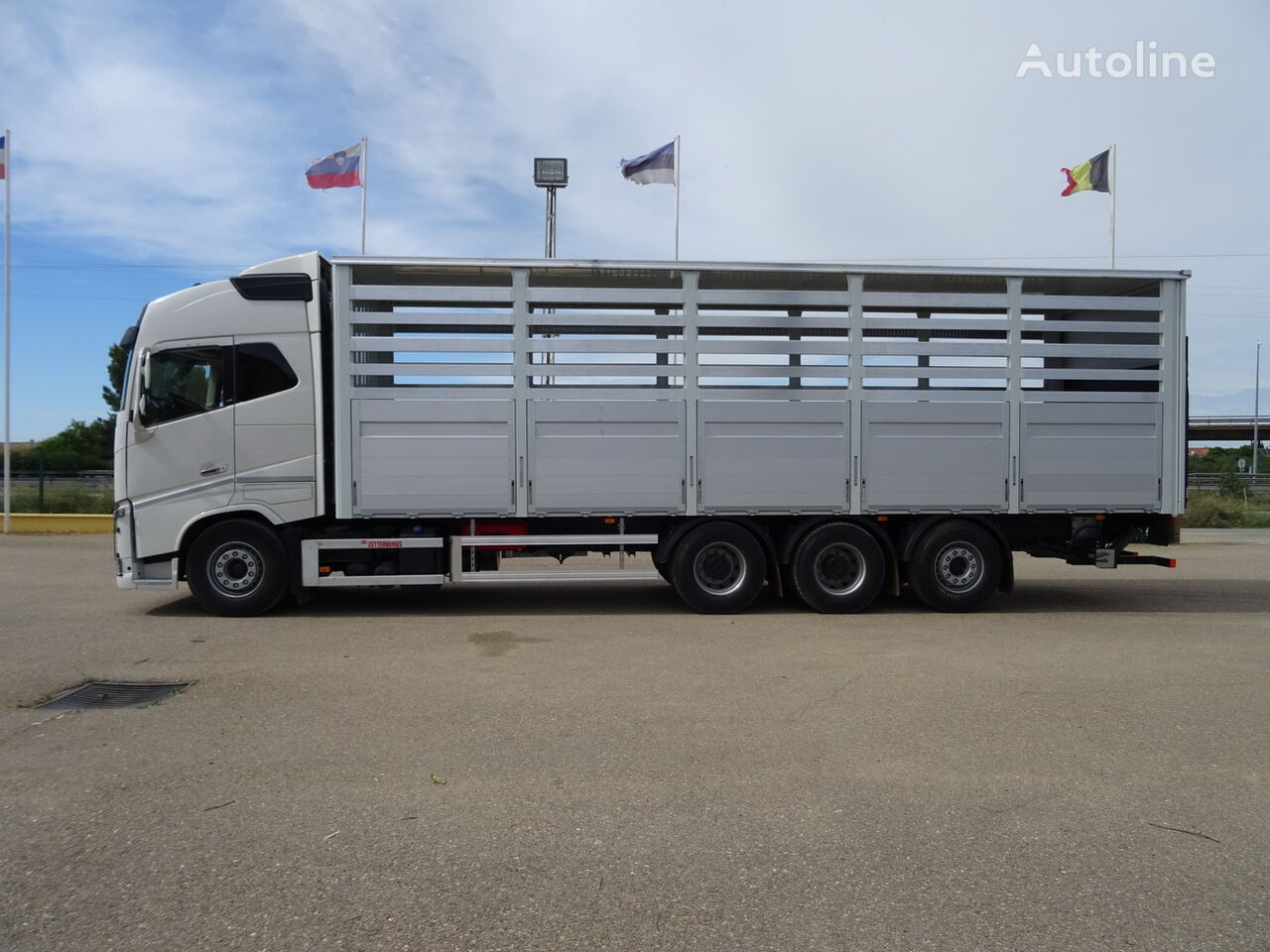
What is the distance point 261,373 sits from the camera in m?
8.84

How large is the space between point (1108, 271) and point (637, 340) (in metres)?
4.99

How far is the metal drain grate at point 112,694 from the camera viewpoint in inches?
228

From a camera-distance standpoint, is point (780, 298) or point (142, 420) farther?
point (780, 298)

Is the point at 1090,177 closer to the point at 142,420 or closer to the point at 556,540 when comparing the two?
the point at 556,540

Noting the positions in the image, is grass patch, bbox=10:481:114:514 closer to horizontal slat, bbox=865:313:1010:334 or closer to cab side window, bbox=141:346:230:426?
cab side window, bbox=141:346:230:426

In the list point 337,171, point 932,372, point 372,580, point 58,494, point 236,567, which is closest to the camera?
point 236,567

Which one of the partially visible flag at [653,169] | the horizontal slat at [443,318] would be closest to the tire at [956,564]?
the horizontal slat at [443,318]

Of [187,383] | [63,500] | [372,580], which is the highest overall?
[187,383]

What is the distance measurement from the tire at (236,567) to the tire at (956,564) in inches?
257

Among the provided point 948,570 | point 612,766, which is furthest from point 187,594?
point 948,570

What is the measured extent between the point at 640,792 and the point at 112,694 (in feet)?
13.2

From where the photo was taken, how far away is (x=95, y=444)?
52.5 meters

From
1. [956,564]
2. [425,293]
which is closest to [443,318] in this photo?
[425,293]

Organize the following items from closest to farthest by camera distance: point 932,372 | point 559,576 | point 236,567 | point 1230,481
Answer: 1. point 236,567
2. point 932,372
3. point 559,576
4. point 1230,481
